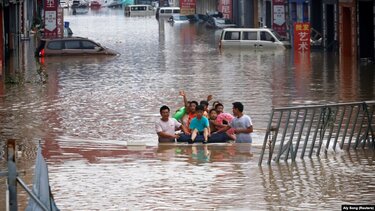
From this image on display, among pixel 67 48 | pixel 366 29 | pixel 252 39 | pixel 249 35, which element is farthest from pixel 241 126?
pixel 249 35

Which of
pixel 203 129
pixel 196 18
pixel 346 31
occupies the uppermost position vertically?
pixel 196 18

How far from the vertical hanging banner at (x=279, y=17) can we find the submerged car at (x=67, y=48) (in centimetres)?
1538

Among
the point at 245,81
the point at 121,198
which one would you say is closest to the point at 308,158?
the point at 121,198

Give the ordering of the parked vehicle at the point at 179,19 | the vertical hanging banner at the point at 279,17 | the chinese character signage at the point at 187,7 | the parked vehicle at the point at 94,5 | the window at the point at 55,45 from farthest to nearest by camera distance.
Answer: the parked vehicle at the point at 94,5
the chinese character signage at the point at 187,7
the parked vehicle at the point at 179,19
the vertical hanging banner at the point at 279,17
the window at the point at 55,45

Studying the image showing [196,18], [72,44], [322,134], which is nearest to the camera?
[322,134]

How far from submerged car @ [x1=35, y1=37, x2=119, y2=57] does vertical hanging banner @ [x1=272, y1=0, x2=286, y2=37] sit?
50.5 ft

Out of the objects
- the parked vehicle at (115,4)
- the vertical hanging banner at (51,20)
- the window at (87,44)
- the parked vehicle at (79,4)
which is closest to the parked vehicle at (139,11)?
the parked vehicle at (79,4)

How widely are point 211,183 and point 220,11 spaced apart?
90.9m

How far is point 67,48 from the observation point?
56.8 meters

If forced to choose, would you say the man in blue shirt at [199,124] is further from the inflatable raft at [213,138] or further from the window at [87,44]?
the window at [87,44]

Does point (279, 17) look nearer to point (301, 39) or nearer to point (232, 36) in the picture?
point (232, 36)

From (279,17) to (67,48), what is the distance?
1792 cm

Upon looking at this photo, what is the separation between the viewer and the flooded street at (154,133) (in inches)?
683

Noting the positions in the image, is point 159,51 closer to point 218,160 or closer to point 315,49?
point 315,49
